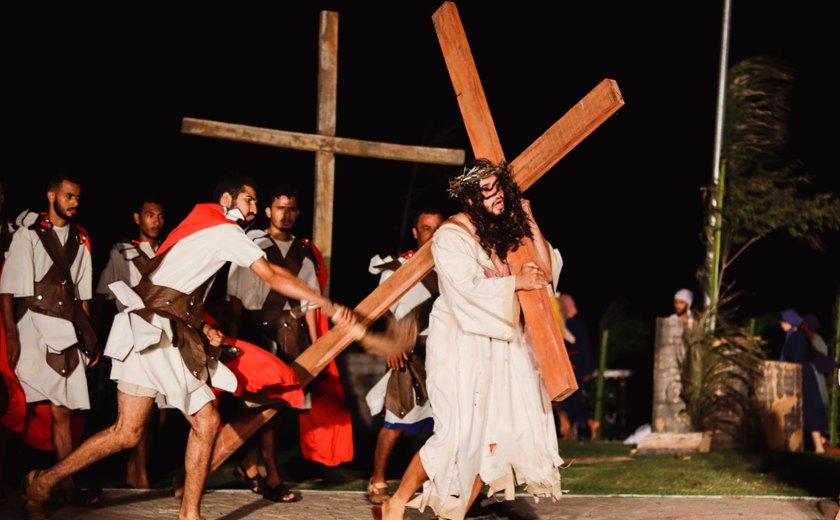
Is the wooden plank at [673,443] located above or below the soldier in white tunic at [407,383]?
below

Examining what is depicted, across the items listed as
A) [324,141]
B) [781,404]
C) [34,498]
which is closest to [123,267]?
[324,141]

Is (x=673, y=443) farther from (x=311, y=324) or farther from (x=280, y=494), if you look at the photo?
(x=280, y=494)

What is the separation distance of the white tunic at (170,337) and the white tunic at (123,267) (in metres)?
2.01

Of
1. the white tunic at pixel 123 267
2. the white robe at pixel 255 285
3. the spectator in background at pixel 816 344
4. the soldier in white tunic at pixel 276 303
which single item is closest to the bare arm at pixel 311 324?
the soldier in white tunic at pixel 276 303

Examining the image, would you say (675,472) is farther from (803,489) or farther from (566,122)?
(566,122)

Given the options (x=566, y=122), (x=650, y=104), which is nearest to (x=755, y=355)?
(x=566, y=122)

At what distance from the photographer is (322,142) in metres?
9.45

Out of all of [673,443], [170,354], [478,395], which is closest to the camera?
[478,395]

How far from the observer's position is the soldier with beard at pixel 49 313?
7520 millimetres

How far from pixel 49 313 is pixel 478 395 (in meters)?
3.08

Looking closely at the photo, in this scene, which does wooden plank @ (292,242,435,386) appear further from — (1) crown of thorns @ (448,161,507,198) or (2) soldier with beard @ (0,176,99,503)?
(2) soldier with beard @ (0,176,99,503)

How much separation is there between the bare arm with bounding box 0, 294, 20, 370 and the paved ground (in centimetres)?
94

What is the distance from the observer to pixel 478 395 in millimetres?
6379

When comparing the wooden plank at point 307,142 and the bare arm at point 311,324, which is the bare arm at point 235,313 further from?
the wooden plank at point 307,142
